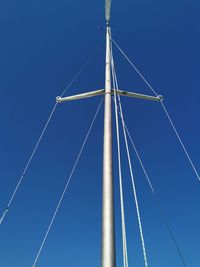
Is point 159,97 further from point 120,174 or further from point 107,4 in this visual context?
point 107,4

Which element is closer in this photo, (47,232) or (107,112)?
(107,112)

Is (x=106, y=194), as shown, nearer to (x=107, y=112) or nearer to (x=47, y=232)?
(x=107, y=112)

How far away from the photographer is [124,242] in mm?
6754

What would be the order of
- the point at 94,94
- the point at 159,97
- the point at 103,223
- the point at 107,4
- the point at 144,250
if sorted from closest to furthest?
1. the point at 103,223
2. the point at 144,250
3. the point at 94,94
4. the point at 159,97
5. the point at 107,4

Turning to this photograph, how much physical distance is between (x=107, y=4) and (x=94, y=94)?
4.69 m

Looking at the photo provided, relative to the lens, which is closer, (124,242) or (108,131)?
(124,242)

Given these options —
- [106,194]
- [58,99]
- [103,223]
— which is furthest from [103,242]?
[58,99]

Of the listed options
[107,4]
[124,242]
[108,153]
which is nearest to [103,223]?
[124,242]

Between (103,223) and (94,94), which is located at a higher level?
(94,94)

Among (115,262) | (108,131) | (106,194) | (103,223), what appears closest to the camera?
(115,262)

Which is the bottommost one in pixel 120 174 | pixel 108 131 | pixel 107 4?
pixel 120 174

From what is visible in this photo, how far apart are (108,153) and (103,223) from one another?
1.79 m

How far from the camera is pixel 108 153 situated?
7.14m

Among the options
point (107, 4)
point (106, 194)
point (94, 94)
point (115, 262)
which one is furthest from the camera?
point (107, 4)
